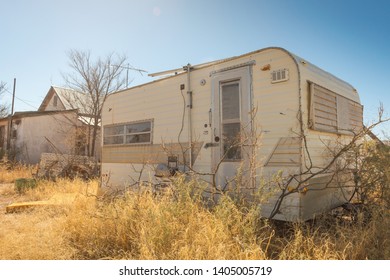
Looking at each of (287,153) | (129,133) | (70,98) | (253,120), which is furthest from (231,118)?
(70,98)

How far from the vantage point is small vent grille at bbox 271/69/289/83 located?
14.4 feet

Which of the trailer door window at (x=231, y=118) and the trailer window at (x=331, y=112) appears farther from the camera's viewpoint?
the trailer door window at (x=231, y=118)

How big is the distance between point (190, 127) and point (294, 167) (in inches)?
88.2

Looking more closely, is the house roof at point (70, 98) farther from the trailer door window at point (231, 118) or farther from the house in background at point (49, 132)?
the trailer door window at point (231, 118)

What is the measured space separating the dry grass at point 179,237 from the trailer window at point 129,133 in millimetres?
2380

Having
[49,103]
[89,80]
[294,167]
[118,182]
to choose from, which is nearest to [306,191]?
[294,167]

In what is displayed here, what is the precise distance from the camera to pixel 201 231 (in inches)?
130

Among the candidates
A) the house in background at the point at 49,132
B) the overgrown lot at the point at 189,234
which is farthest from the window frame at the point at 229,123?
the house in background at the point at 49,132

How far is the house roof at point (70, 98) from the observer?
17.6 meters

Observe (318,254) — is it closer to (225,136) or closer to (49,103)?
(225,136)

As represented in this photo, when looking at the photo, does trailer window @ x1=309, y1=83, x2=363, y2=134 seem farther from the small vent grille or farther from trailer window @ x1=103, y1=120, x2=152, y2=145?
trailer window @ x1=103, y1=120, x2=152, y2=145

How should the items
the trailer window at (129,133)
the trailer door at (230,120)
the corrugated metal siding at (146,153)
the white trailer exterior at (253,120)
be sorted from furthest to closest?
1. the trailer window at (129,133)
2. the corrugated metal siding at (146,153)
3. the trailer door at (230,120)
4. the white trailer exterior at (253,120)

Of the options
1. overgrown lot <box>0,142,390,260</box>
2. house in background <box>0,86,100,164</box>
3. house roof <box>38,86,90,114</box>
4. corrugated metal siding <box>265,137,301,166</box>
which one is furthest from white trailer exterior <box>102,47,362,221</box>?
house roof <box>38,86,90,114</box>
